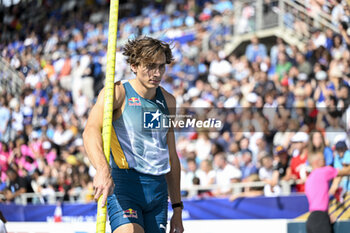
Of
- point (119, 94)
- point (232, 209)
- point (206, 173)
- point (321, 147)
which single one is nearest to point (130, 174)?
point (119, 94)

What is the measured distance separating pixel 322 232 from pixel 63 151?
A: 25.7 feet

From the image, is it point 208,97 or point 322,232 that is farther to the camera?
point 208,97

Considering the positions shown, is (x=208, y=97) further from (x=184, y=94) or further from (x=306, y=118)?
(x=306, y=118)

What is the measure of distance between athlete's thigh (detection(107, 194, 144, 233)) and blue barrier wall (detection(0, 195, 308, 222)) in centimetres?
507

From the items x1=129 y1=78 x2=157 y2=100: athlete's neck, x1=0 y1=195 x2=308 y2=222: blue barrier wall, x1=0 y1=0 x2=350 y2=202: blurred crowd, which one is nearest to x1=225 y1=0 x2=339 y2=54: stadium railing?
x1=0 y1=0 x2=350 y2=202: blurred crowd

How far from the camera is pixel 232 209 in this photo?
9.08 meters

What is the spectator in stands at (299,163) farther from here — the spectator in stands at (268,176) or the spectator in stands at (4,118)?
the spectator in stands at (4,118)

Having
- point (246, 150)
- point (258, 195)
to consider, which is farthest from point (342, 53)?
point (258, 195)

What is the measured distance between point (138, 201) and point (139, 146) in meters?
0.38

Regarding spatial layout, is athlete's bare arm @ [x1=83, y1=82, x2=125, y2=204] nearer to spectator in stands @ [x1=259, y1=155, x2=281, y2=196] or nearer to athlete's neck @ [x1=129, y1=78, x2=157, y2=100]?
athlete's neck @ [x1=129, y1=78, x2=157, y2=100]

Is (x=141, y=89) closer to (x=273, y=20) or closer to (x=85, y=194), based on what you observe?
(x=85, y=194)

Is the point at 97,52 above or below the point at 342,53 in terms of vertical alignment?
above

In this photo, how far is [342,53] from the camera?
1074cm

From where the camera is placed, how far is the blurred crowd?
9.61 m
